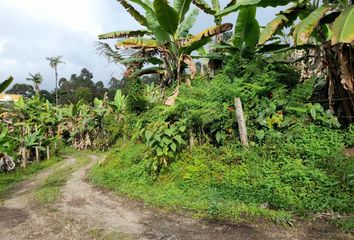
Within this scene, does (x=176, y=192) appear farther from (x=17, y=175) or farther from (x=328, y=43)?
(x=17, y=175)

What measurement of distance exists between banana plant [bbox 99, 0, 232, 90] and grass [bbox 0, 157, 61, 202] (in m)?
5.58

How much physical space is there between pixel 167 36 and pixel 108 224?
6343 mm

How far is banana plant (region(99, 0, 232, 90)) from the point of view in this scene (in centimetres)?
997

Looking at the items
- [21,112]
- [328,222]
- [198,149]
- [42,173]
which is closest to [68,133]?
[21,112]

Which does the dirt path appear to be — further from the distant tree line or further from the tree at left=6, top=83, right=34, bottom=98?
the tree at left=6, top=83, right=34, bottom=98

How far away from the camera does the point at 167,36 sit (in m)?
10.5

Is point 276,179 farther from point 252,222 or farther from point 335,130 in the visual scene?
point 335,130

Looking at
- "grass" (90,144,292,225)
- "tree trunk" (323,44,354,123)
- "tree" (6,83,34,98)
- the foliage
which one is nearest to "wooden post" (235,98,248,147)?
"grass" (90,144,292,225)

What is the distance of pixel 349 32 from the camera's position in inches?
231

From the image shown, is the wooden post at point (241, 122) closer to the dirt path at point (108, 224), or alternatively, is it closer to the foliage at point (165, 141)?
the foliage at point (165, 141)

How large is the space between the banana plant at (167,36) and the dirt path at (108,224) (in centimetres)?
483

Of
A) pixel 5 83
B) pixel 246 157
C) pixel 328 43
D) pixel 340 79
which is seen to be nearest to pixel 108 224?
pixel 246 157

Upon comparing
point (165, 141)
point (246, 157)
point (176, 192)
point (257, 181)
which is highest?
point (165, 141)

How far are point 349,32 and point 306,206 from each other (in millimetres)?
3046
